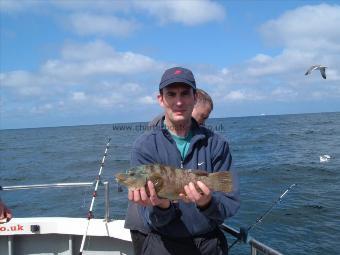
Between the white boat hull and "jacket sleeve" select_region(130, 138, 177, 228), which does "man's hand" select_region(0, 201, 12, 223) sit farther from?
the white boat hull

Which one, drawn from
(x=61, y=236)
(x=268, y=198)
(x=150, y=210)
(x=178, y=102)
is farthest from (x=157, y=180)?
(x=268, y=198)

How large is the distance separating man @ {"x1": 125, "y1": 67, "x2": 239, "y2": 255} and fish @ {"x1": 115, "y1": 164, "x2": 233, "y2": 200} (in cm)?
9

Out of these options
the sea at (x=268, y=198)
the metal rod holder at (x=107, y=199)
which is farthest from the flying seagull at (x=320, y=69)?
the metal rod holder at (x=107, y=199)

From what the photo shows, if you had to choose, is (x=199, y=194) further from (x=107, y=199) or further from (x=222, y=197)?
(x=107, y=199)

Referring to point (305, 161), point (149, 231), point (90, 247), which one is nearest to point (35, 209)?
point (90, 247)

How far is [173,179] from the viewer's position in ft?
10.5

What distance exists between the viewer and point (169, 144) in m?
3.52

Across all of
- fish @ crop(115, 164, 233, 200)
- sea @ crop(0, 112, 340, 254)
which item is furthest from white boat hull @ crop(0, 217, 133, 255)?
fish @ crop(115, 164, 233, 200)

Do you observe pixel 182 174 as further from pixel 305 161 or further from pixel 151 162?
pixel 305 161

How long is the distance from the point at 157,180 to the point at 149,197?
0.15 meters

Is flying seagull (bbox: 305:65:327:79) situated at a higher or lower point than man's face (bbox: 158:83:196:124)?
higher

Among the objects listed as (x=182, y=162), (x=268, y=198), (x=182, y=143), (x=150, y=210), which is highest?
(x=182, y=143)

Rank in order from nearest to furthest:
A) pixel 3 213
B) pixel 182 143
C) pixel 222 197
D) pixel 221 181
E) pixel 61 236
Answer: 1. pixel 221 181
2. pixel 222 197
3. pixel 182 143
4. pixel 3 213
5. pixel 61 236

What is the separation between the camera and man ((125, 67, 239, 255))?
3.37 metres
